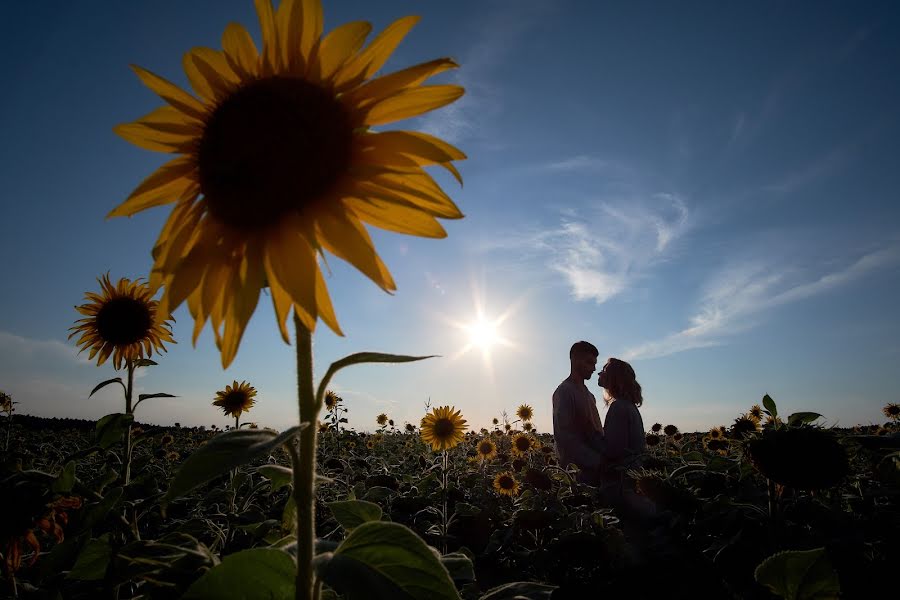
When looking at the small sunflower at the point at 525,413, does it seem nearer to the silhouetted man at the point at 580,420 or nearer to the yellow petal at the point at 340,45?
the silhouetted man at the point at 580,420

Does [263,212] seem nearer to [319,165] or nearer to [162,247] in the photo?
[319,165]

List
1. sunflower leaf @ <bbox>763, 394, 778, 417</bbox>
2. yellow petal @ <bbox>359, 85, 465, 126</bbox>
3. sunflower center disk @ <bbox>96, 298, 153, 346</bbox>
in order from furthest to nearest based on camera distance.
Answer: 1. sunflower center disk @ <bbox>96, 298, 153, 346</bbox>
2. sunflower leaf @ <bbox>763, 394, 778, 417</bbox>
3. yellow petal @ <bbox>359, 85, 465, 126</bbox>

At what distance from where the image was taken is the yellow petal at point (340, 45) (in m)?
1.27

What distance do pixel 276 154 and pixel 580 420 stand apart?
7.84 meters

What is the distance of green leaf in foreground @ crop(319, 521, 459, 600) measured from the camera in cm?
94

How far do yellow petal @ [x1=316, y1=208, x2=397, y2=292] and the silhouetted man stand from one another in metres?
7.27

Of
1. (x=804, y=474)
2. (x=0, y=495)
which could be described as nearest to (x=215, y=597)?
(x=0, y=495)

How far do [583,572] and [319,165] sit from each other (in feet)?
15.5

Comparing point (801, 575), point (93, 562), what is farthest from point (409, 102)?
point (93, 562)

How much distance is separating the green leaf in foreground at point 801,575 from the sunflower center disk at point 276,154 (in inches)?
66.7

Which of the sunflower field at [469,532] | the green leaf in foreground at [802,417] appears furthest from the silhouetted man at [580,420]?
the green leaf in foreground at [802,417]

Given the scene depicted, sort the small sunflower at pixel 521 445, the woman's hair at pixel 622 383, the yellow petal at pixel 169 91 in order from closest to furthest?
1. the yellow petal at pixel 169 91
2. the woman's hair at pixel 622 383
3. the small sunflower at pixel 521 445

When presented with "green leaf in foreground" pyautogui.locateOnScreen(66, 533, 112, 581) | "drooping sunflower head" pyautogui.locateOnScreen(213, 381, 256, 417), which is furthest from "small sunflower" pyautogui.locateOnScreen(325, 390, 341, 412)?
"green leaf in foreground" pyautogui.locateOnScreen(66, 533, 112, 581)

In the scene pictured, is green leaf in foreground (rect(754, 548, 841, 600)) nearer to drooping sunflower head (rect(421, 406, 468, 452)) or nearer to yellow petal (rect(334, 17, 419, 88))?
yellow petal (rect(334, 17, 419, 88))
